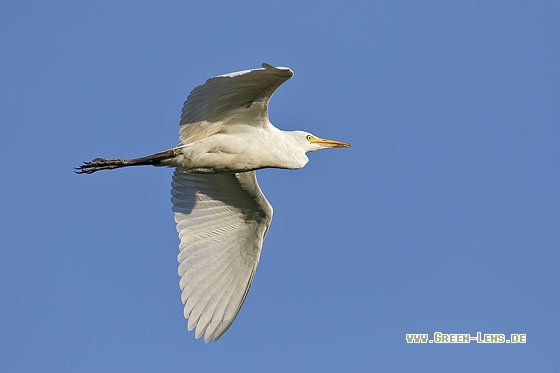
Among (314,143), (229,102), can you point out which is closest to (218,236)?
(314,143)

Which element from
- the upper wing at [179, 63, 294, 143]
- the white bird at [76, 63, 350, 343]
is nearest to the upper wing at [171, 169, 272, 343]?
the white bird at [76, 63, 350, 343]

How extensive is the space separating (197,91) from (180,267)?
323cm

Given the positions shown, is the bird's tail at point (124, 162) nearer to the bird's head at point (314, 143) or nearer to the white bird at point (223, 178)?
the white bird at point (223, 178)

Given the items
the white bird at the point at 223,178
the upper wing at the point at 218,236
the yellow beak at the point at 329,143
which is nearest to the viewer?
the white bird at the point at 223,178

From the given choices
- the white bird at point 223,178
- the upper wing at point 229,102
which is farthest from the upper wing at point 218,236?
the upper wing at point 229,102

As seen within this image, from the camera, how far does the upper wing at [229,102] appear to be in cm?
1280

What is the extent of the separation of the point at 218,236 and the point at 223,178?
102cm

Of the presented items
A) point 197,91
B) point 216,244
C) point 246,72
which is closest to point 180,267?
point 216,244

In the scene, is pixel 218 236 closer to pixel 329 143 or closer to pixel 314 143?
pixel 314 143

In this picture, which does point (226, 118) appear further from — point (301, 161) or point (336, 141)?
point (336, 141)

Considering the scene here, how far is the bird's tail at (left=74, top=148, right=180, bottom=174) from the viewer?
14062 mm

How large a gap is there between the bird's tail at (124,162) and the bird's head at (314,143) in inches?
85.4

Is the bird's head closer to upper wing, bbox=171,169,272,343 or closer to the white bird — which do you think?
the white bird

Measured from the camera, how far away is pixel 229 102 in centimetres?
1369
